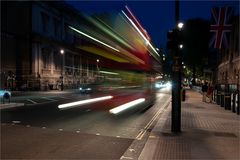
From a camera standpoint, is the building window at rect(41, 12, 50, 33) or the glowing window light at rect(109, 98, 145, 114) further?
the building window at rect(41, 12, 50, 33)

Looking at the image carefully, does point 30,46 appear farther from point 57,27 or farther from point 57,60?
point 57,27

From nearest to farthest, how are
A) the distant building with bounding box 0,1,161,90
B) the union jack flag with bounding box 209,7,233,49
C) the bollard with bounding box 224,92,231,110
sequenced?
the bollard with bounding box 224,92,231,110 < the union jack flag with bounding box 209,7,233,49 < the distant building with bounding box 0,1,161,90

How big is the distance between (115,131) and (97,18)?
1051 cm

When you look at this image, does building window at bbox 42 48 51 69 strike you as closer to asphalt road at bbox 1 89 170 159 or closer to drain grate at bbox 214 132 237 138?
asphalt road at bbox 1 89 170 159

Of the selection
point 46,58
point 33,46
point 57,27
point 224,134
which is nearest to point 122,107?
point 224,134

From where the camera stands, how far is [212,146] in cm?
1091

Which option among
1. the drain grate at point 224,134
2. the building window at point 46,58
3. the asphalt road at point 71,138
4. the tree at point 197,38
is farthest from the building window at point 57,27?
the drain grate at point 224,134

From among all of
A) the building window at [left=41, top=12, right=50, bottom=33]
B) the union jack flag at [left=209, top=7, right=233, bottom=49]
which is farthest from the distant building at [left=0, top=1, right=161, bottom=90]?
the union jack flag at [left=209, top=7, right=233, bottom=49]

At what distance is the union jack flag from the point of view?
90.0 ft

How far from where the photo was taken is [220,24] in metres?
28.3

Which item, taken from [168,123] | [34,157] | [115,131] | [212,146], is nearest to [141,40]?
[168,123]

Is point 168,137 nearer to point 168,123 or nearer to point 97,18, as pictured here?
point 168,123

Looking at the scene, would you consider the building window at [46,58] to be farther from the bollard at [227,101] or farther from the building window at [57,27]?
the bollard at [227,101]

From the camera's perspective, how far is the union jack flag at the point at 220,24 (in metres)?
27.4
